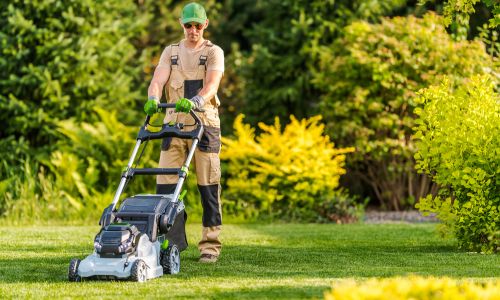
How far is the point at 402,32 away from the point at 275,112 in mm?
2709

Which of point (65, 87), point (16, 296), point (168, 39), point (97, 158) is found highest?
point (168, 39)

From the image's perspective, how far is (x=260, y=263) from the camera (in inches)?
289

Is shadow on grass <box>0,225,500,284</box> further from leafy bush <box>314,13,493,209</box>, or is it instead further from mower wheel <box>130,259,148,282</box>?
leafy bush <box>314,13,493,209</box>

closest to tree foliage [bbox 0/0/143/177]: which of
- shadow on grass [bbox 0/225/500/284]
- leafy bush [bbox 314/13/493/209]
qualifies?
leafy bush [bbox 314/13/493/209]

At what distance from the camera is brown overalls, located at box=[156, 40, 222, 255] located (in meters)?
7.34

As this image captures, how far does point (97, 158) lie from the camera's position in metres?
14.1

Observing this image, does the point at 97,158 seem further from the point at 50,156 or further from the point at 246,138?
the point at 246,138

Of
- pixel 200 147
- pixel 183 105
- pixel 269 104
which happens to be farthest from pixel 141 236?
pixel 269 104

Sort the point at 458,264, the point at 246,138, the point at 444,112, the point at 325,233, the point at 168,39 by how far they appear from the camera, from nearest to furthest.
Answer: the point at 458,264 → the point at 444,112 → the point at 325,233 → the point at 246,138 → the point at 168,39

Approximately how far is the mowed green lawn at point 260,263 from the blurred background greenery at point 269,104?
2.18m

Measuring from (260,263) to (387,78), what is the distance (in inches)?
274

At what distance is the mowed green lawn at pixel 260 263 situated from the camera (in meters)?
5.81

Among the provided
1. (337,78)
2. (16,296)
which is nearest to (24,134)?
(337,78)

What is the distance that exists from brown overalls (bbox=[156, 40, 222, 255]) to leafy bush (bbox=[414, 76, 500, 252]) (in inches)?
72.1
